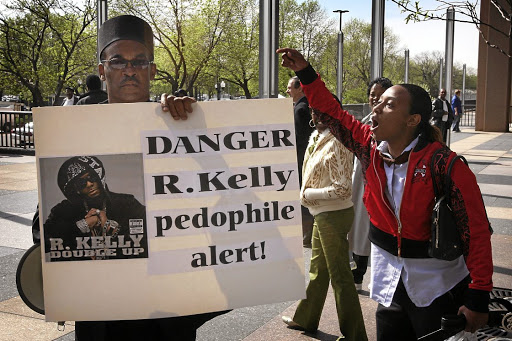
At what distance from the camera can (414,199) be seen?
9.31ft

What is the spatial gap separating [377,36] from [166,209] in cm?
602

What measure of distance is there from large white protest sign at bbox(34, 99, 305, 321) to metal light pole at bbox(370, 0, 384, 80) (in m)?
5.65

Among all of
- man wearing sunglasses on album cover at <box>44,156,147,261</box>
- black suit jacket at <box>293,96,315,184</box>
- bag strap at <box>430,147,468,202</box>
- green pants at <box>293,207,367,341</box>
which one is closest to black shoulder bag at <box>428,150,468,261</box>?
bag strap at <box>430,147,468,202</box>

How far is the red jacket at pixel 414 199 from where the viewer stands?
2.69 meters

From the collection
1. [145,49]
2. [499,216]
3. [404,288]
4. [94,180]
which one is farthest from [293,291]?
[499,216]

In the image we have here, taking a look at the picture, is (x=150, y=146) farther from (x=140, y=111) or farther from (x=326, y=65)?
(x=326, y=65)

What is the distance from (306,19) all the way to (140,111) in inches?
1559

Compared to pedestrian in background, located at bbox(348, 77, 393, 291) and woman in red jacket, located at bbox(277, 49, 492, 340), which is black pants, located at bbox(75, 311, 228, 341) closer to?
woman in red jacket, located at bbox(277, 49, 492, 340)

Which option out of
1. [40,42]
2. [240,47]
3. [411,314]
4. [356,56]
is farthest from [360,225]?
[356,56]

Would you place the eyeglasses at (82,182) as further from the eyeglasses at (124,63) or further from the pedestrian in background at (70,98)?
the pedestrian in background at (70,98)

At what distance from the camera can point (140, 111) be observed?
2.39m

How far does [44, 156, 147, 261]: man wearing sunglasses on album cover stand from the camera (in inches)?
91.5

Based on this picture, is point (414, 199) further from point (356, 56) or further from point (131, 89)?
point (356, 56)

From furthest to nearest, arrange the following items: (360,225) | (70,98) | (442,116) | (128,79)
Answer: (70,98) < (442,116) < (360,225) < (128,79)
